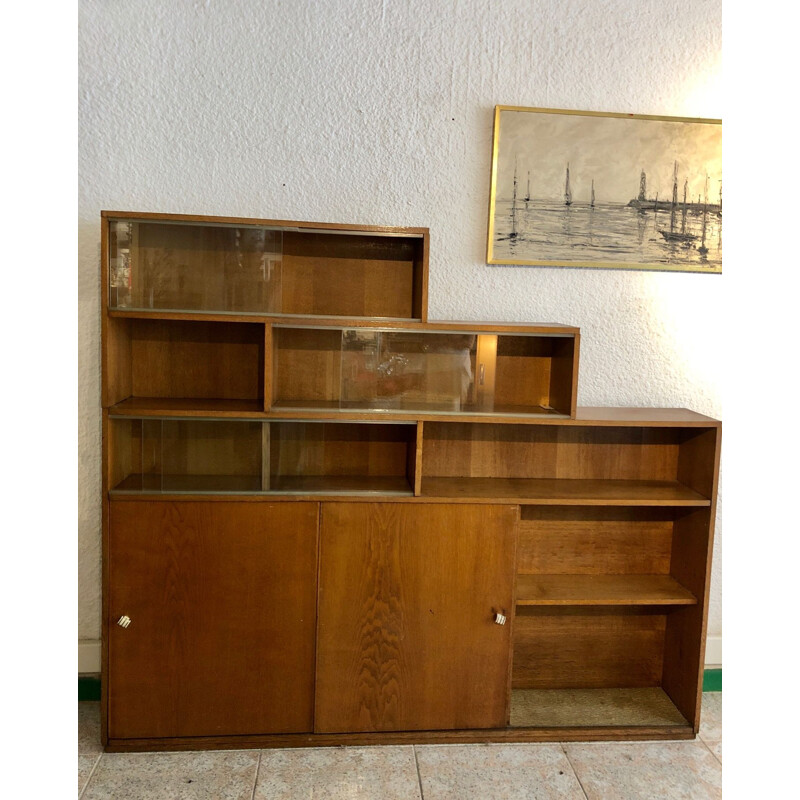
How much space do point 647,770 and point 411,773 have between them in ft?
2.76

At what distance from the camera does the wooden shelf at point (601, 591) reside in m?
2.79

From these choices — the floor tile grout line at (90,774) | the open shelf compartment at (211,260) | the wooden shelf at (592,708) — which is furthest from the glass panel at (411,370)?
the floor tile grout line at (90,774)

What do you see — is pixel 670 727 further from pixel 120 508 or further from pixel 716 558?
pixel 120 508

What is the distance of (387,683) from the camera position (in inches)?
105

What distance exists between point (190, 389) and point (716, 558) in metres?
2.37

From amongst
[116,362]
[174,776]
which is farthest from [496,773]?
[116,362]

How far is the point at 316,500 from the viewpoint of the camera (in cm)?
260

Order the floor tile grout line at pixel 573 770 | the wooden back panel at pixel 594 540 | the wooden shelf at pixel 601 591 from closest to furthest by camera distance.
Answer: the floor tile grout line at pixel 573 770 → the wooden shelf at pixel 601 591 → the wooden back panel at pixel 594 540

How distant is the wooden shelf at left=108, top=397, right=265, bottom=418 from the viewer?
2510 mm

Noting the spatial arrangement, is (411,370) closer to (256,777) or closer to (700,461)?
(700,461)

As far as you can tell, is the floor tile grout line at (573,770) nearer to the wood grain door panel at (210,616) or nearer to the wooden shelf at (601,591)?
the wooden shelf at (601,591)

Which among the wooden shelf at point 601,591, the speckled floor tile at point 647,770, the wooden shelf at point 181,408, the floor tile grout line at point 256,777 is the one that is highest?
the wooden shelf at point 181,408

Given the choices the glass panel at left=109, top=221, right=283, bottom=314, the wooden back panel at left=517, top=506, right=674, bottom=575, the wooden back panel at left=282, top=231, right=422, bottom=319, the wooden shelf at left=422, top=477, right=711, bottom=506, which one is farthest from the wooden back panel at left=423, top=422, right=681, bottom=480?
the glass panel at left=109, top=221, right=283, bottom=314

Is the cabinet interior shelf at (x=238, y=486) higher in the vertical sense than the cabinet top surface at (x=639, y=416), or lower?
lower
